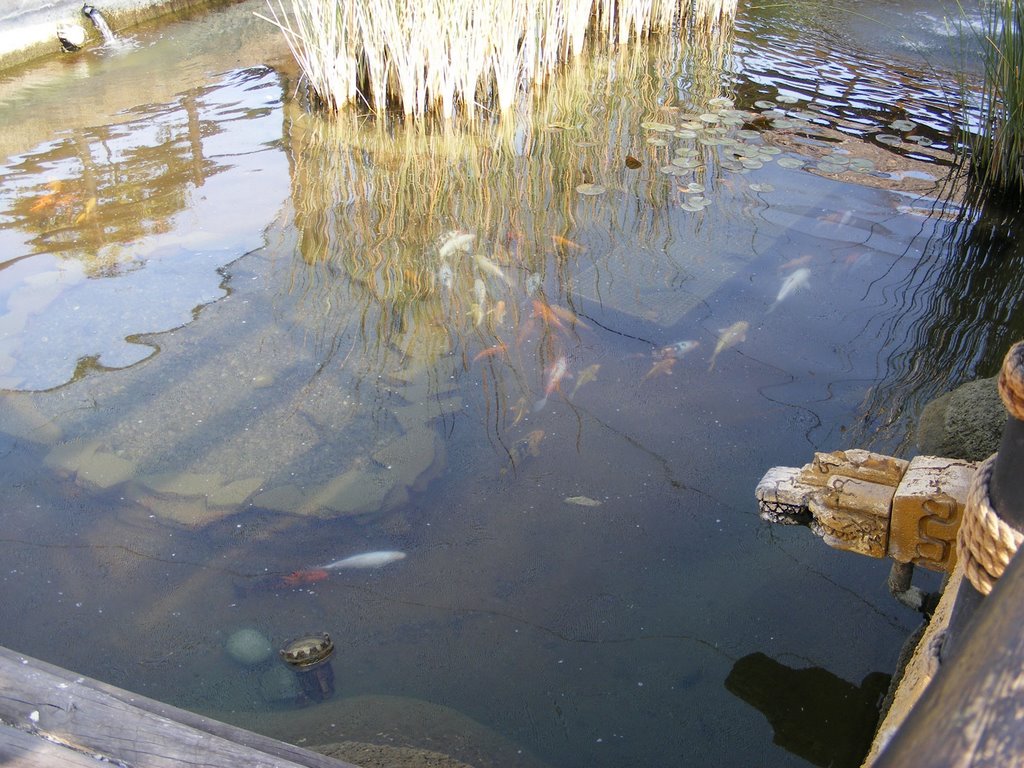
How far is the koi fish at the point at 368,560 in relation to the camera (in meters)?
2.46

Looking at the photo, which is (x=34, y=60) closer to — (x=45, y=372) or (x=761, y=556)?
(x=45, y=372)

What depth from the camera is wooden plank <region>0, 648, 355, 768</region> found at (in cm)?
125

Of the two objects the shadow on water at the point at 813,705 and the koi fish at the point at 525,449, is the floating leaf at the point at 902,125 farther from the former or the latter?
the shadow on water at the point at 813,705

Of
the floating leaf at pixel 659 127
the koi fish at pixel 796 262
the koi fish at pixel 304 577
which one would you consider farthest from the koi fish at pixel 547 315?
the floating leaf at pixel 659 127

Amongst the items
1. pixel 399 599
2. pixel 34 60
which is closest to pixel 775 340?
pixel 399 599

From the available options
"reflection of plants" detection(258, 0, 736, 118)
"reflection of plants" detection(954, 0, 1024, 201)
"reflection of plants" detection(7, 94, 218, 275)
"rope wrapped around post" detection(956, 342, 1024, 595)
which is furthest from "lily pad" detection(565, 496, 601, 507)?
"reflection of plants" detection(258, 0, 736, 118)

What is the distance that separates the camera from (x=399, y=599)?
2367mm

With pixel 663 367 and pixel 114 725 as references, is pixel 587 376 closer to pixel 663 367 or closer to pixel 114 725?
pixel 663 367

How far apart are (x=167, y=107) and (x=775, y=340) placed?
4189mm

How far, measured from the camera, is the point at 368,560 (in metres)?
2.48

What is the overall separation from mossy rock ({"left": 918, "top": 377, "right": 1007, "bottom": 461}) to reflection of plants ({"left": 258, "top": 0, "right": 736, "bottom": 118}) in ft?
12.6

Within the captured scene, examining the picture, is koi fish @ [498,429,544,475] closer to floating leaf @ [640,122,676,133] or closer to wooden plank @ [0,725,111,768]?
wooden plank @ [0,725,111,768]

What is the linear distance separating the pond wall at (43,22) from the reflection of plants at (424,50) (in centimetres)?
220

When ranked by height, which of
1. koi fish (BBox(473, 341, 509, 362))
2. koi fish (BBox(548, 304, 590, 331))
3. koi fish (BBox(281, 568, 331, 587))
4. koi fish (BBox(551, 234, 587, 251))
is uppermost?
koi fish (BBox(551, 234, 587, 251))
